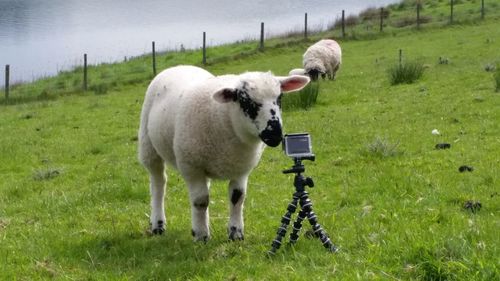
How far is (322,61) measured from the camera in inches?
816

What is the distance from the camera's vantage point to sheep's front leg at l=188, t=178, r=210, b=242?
5871 mm

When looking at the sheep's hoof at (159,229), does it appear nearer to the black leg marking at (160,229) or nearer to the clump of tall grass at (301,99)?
the black leg marking at (160,229)

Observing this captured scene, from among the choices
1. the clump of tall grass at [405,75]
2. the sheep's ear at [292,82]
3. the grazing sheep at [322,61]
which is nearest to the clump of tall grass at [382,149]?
the sheep's ear at [292,82]

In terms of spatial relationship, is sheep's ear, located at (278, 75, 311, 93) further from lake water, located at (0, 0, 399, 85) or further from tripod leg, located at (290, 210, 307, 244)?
lake water, located at (0, 0, 399, 85)

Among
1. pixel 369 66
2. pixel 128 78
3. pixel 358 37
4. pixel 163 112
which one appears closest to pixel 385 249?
pixel 163 112

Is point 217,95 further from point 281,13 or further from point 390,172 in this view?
point 281,13

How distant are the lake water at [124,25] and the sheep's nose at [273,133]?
31.3 m

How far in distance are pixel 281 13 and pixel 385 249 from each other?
2452 inches

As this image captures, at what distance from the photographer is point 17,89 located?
28.4 m

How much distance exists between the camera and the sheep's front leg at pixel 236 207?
599cm

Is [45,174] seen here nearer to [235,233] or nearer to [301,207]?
[235,233]

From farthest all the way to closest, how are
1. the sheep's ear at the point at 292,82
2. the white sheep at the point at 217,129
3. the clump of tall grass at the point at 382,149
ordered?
the clump of tall grass at the point at 382,149, the sheep's ear at the point at 292,82, the white sheep at the point at 217,129

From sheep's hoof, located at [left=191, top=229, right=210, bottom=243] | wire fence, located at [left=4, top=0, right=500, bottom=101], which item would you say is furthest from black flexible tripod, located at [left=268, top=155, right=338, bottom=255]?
wire fence, located at [left=4, top=0, right=500, bottom=101]

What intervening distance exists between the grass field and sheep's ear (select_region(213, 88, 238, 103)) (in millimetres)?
1343
